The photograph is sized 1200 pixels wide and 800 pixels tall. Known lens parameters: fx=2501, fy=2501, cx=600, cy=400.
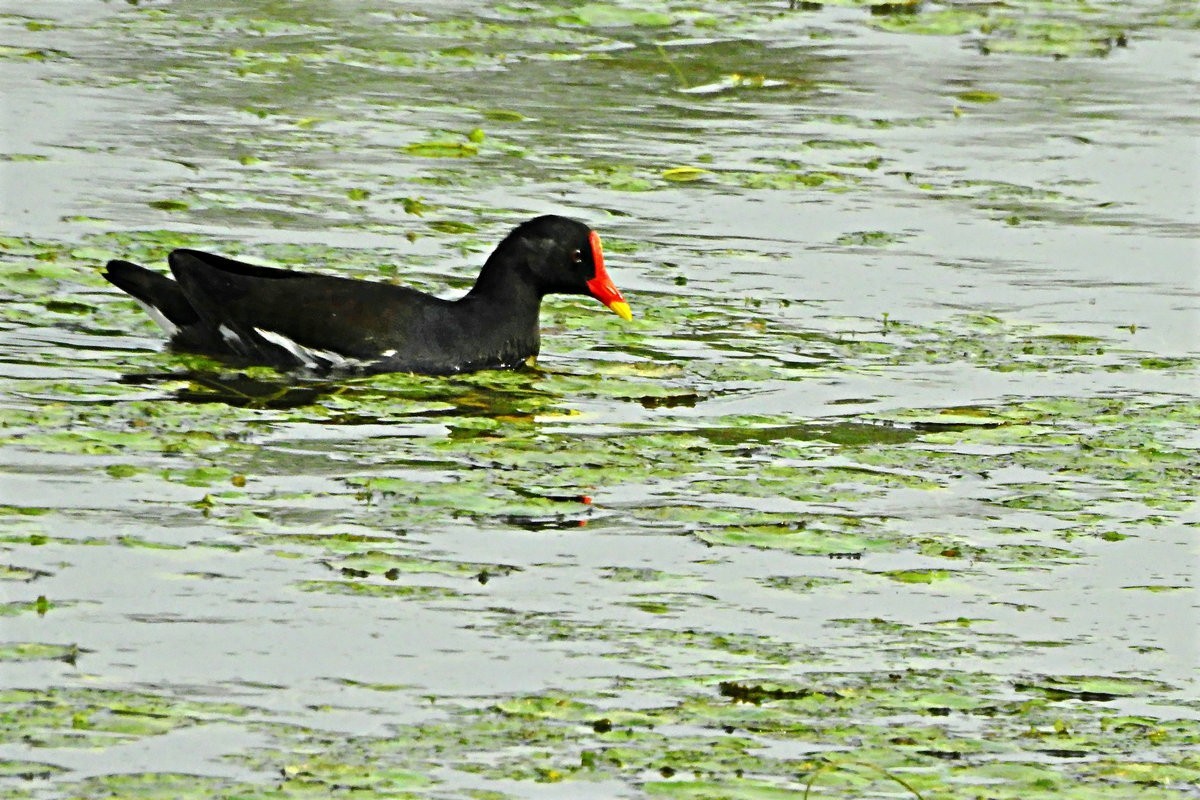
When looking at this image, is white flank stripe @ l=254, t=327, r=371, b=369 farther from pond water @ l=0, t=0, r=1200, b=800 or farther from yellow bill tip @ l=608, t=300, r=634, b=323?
yellow bill tip @ l=608, t=300, r=634, b=323

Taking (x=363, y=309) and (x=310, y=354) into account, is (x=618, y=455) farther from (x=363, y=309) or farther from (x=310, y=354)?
(x=310, y=354)

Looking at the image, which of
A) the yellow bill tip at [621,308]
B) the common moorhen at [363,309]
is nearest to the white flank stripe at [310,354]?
the common moorhen at [363,309]

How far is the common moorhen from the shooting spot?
384 inches

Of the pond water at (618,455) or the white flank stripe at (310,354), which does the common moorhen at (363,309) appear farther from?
the pond water at (618,455)

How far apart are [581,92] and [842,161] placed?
2.44m

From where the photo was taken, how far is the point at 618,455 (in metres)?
Result: 8.70

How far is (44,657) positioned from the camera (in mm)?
6152

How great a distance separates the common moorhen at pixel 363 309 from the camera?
977 cm

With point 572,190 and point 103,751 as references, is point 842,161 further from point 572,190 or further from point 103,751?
point 103,751

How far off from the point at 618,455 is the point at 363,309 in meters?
1.57

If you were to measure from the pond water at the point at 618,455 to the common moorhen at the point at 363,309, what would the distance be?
13cm

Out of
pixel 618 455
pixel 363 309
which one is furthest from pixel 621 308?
pixel 618 455

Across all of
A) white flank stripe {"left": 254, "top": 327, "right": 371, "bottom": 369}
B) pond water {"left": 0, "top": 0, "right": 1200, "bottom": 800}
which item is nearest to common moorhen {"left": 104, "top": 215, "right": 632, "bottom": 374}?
white flank stripe {"left": 254, "top": 327, "right": 371, "bottom": 369}

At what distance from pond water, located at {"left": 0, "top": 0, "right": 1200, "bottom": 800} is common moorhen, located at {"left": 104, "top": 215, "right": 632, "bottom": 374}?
126mm
